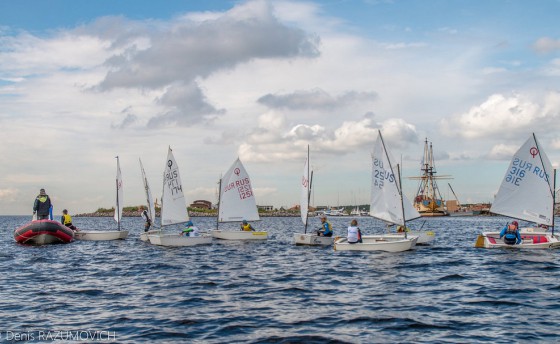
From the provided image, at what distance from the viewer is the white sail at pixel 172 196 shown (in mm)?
43469

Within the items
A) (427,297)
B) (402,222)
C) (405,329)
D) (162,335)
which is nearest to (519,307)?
(427,297)

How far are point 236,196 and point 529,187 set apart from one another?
23741 mm

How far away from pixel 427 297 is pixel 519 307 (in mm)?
3064

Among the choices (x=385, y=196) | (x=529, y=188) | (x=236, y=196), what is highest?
(x=236, y=196)

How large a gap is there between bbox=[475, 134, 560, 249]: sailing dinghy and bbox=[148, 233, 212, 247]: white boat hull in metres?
20.1

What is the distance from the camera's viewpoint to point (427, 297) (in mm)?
19234

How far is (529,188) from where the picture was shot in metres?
37.3

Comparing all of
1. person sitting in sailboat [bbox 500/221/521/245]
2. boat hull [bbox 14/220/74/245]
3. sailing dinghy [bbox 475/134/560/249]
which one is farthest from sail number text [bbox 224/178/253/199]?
person sitting in sailboat [bbox 500/221/521/245]

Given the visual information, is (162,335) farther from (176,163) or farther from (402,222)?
(176,163)

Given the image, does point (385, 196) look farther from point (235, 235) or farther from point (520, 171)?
point (235, 235)

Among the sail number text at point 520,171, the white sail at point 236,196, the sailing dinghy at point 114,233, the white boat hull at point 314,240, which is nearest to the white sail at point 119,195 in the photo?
the sailing dinghy at point 114,233

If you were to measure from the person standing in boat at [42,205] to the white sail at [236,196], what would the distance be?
14.1m

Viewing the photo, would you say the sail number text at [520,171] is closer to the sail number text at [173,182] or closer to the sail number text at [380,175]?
the sail number text at [380,175]

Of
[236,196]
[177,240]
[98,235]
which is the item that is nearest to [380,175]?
[236,196]
